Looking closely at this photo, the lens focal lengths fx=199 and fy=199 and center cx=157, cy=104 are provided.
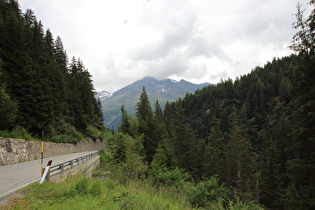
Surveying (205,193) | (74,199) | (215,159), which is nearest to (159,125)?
(215,159)

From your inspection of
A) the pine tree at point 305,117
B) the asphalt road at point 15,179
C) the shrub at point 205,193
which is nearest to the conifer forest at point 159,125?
the pine tree at point 305,117

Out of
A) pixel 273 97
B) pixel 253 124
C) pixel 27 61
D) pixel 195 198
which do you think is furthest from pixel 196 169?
pixel 273 97

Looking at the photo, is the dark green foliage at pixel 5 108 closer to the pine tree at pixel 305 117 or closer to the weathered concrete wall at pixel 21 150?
the weathered concrete wall at pixel 21 150

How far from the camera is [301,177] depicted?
10469mm

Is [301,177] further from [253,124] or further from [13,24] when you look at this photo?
[253,124]

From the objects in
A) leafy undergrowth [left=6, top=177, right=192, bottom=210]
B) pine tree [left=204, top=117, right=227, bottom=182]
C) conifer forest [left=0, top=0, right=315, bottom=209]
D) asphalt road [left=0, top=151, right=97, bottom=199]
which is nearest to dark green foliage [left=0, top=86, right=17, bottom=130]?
conifer forest [left=0, top=0, right=315, bottom=209]

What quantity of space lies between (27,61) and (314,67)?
90.6 feet

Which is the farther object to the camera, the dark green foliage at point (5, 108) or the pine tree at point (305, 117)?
the dark green foliage at point (5, 108)

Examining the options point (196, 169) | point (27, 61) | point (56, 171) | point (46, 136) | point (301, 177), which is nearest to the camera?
point (56, 171)

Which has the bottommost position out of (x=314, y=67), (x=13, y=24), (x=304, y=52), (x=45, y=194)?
(x=45, y=194)

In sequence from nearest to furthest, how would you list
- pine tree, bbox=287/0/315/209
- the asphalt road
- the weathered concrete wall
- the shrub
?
the asphalt road → pine tree, bbox=287/0/315/209 → the weathered concrete wall → the shrub

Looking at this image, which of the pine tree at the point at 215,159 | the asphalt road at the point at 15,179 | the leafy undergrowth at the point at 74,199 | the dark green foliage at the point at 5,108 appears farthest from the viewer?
the pine tree at the point at 215,159

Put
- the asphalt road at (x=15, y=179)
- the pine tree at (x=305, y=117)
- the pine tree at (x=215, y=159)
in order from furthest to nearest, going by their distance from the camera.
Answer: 1. the pine tree at (x=215, y=159)
2. the pine tree at (x=305, y=117)
3. the asphalt road at (x=15, y=179)

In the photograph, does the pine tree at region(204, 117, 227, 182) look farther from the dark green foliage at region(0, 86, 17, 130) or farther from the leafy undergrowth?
the leafy undergrowth
